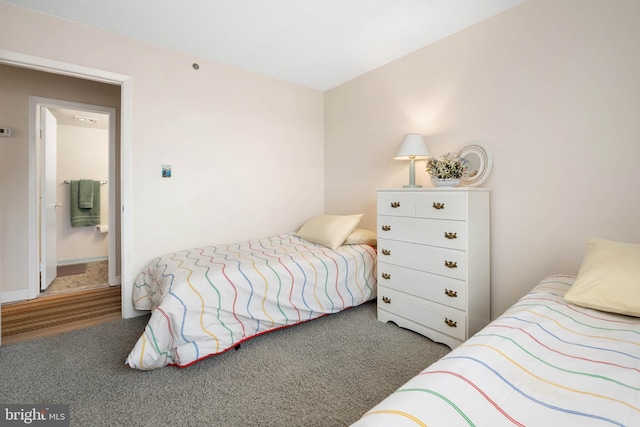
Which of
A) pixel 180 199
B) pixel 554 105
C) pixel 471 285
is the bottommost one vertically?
pixel 471 285

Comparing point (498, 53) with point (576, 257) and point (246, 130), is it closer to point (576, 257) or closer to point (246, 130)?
point (576, 257)

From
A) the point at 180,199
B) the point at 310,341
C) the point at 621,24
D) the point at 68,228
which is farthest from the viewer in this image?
the point at 68,228

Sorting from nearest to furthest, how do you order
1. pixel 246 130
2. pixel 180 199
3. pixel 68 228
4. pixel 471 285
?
pixel 471 285, pixel 180 199, pixel 246 130, pixel 68 228

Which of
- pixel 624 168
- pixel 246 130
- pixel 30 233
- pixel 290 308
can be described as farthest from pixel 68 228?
pixel 624 168

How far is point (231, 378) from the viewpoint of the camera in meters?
1.71

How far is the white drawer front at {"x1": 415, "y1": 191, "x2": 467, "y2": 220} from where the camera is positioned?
1921mm

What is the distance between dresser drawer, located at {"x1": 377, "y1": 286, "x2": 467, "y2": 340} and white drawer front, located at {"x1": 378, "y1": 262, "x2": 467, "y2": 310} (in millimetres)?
44

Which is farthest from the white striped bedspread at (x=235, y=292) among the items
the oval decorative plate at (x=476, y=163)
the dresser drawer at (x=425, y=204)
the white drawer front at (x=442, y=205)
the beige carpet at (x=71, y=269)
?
the beige carpet at (x=71, y=269)

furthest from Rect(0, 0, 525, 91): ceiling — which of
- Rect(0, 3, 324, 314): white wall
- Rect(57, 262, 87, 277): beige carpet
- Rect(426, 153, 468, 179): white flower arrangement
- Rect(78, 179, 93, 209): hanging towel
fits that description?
Rect(57, 262, 87, 277): beige carpet

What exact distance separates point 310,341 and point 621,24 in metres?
2.79

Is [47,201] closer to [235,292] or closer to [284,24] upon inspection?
[235,292]

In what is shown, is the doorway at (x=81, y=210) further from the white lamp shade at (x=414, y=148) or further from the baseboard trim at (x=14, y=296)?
the white lamp shade at (x=414, y=148)

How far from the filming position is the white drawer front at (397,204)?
220 cm

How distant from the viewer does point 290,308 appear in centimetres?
225
